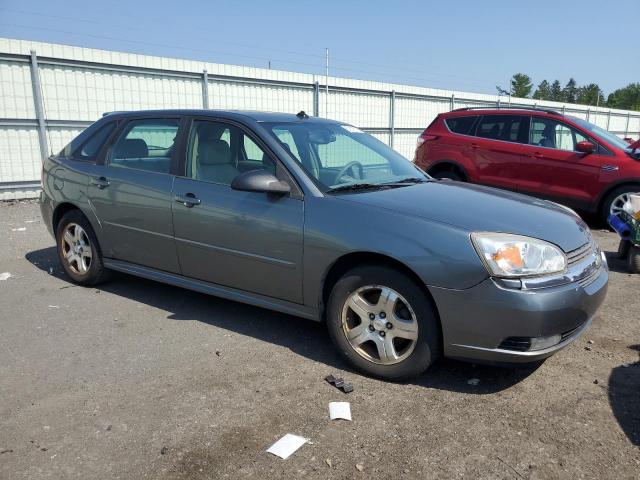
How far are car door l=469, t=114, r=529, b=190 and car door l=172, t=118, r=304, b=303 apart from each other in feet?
19.9

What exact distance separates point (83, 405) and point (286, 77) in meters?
11.5

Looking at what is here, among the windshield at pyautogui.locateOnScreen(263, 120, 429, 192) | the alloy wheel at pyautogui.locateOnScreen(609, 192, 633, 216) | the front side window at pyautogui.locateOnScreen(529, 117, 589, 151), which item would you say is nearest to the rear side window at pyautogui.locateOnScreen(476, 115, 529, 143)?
the front side window at pyautogui.locateOnScreen(529, 117, 589, 151)

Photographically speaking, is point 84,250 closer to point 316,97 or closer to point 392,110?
point 316,97

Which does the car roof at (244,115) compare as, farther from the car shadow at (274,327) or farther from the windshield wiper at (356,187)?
the car shadow at (274,327)

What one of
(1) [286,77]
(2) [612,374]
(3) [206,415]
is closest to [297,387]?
(3) [206,415]

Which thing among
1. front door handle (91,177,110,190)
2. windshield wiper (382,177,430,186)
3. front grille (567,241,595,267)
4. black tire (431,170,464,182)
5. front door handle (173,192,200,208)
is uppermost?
windshield wiper (382,177,430,186)

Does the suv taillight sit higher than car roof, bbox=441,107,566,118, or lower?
lower

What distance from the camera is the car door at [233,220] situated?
12.1 feet

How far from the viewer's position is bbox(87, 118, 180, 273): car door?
438cm

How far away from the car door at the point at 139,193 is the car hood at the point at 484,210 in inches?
64.8

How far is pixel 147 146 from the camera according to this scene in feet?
15.6

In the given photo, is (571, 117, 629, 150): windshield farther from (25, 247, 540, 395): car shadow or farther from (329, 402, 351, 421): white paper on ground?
(329, 402, 351, 421): white paper on ground

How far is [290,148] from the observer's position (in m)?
3.94

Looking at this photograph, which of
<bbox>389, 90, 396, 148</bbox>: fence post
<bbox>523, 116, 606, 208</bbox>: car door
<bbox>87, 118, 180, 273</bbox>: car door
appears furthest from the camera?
<bbox>389, 90, 396, 148</bbox>: fence post
